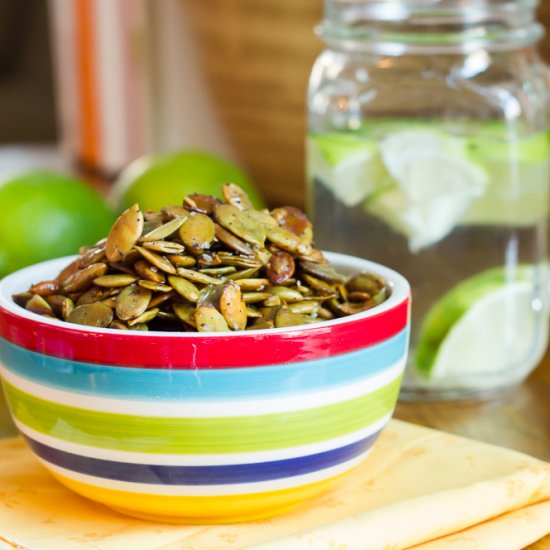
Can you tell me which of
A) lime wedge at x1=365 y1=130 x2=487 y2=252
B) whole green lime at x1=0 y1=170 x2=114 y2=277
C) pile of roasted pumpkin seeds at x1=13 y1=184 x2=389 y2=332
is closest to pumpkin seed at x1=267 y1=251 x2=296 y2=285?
pile of roasted pumpkin seeds at x1=13 y1=184 x2=389 y2=332

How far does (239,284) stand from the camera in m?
0.52

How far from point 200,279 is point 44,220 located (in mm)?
377

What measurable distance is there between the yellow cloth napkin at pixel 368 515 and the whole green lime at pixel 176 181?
1.24 ft

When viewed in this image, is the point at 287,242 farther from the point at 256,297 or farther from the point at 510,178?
the point at 510,178

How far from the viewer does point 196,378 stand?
0.47 m

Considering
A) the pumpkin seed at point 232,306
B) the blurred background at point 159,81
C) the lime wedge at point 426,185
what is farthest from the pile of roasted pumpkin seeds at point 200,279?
the blurred background at point 159,81

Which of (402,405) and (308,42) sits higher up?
(308,42)

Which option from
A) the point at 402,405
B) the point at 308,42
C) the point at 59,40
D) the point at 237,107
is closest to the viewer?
the point at 402,405

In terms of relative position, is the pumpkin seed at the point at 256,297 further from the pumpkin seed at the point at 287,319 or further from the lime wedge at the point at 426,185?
the lime wedge at the point at 426,185

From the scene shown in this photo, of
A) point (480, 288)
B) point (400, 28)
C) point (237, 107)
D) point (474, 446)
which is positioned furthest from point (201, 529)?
point (237, 107)

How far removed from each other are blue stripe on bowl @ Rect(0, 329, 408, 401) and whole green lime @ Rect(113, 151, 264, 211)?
0.44 meters

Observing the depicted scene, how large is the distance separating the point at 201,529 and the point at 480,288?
32 centimetres

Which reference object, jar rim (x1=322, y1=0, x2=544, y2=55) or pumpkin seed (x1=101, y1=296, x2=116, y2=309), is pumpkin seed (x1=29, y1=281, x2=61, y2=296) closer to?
pumpkin seed (x1=101, y1=296, x2=116, y2=309)

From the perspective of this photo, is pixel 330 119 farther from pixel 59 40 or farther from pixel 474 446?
pixel 59 40
